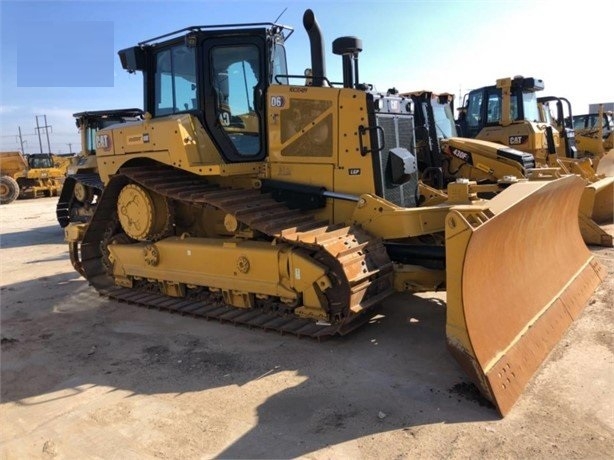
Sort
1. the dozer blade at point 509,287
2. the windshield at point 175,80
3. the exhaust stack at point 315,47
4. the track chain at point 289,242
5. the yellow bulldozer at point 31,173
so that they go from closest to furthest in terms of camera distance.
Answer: the dozer blade at point 509,287
the track chain at point 289,242
the exhaust stack at point 315,47
the windshield at point 175,80
the yellow bulldozer at point 31,173

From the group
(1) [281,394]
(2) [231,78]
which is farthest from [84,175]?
(1) [281,394]

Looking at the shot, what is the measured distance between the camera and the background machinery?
12.2 m

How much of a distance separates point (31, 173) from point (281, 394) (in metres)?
25.1

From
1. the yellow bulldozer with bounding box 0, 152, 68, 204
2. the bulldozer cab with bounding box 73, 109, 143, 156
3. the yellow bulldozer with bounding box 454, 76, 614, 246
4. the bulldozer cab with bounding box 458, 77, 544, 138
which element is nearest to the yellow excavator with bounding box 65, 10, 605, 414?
the yellow bulldozer with bounding box 454, 76, 614, 246

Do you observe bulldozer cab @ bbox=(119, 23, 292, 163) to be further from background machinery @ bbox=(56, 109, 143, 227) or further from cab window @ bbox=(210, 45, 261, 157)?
background machinery @ bbox=(56, 109, 143, 227)

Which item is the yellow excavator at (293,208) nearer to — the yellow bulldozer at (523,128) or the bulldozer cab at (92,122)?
the yellow bulldozer at (523,128)

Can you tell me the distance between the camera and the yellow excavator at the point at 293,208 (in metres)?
4.69

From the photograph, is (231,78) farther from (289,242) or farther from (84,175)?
(84,175)

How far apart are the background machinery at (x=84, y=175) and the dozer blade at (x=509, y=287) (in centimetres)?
971

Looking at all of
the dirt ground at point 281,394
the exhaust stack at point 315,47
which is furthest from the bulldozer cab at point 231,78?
the dirt ground at point 281,394

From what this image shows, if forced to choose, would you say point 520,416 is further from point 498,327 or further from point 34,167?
point 34,167

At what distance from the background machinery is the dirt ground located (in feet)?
22.1

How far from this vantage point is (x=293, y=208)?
5707 millimetres

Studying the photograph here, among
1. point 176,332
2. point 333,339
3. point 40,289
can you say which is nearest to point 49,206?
point 40,289
